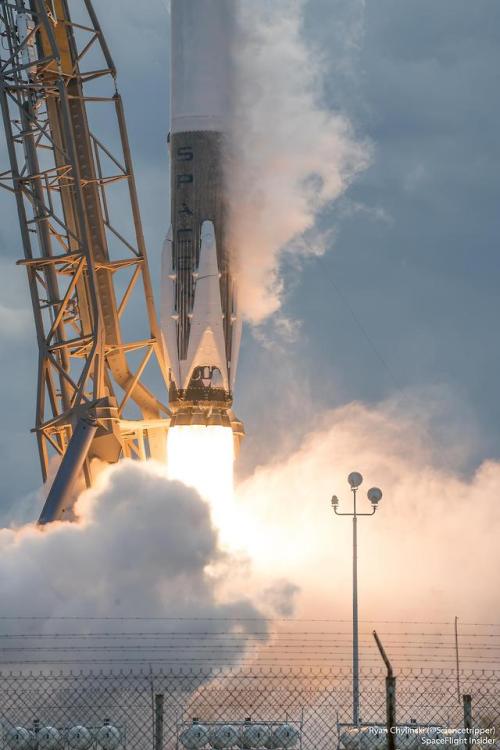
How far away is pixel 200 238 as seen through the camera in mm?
43750

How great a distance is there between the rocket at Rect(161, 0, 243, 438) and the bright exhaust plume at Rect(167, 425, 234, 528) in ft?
1.08

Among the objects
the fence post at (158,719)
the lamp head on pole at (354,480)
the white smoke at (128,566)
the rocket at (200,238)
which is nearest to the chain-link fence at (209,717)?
the fence post at (158,719)

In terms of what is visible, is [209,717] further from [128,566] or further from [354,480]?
[354,480]

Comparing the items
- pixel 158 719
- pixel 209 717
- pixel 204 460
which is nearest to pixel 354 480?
pixel 204 460

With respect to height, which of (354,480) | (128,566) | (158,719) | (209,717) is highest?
(354,480)

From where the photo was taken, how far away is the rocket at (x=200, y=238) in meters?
43.8

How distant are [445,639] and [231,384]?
12804mm

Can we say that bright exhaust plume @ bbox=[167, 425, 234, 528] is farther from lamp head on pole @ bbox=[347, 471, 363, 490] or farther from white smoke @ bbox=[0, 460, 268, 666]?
lamp head on pole @ bbox=[347, 471, 363, 490]

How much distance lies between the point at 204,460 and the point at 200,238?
6493mm

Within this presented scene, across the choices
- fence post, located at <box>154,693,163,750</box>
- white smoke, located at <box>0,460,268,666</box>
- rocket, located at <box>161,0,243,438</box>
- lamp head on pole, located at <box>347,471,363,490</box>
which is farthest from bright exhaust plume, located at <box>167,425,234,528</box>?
fence post, located at <box>154,693,163,750</box>

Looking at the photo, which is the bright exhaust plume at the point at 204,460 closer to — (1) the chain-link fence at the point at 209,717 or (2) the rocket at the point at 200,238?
(2) the rocket at the point at 200,238

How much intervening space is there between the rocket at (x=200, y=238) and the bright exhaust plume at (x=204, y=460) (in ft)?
1.08

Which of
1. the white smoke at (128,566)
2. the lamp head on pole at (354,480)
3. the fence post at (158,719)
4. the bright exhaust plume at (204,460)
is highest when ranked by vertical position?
the bright exhaust plume at (204,460)

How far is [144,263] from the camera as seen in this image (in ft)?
150
